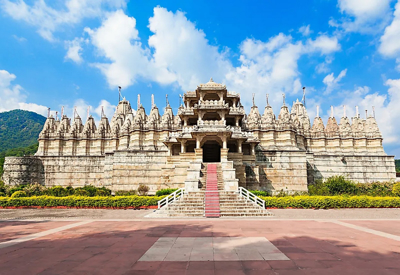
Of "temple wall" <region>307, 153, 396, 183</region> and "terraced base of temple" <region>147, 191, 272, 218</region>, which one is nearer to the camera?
"terraced base of temple" <region>147, 191, 272, 218</region>

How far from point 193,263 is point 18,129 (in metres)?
153

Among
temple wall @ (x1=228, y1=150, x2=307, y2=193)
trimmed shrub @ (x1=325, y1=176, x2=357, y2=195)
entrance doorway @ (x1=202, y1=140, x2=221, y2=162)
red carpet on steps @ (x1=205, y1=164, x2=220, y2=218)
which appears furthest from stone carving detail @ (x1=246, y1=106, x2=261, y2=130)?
red carpet on steps @ (x1=205, y1=164, x2=220, y2=218)

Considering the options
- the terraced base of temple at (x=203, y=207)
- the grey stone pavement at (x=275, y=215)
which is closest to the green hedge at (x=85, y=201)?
the grey stone pavement at (x=275, y=215)

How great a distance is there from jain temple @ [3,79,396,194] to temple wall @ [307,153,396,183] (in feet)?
0.50

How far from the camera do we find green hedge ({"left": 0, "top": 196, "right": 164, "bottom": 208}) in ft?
68.3

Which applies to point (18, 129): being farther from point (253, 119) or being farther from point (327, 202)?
point (327, 202)

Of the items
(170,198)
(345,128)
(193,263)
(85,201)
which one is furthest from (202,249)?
(345,128)

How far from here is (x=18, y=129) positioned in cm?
12606

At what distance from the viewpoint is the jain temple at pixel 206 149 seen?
2870cm

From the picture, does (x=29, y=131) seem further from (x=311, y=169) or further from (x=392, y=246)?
(x=392, y=246)

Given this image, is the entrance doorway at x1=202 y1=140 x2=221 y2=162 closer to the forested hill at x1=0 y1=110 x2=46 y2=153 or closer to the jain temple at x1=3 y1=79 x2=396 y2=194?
the jain temple at x1=3 y1=79 x2=396 y2=194

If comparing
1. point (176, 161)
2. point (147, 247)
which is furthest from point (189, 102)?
point (147, 247)

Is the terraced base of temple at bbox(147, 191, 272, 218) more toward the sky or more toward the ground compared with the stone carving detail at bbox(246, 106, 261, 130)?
more toward the ground

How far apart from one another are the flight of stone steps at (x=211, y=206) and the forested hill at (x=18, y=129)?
112694mm
